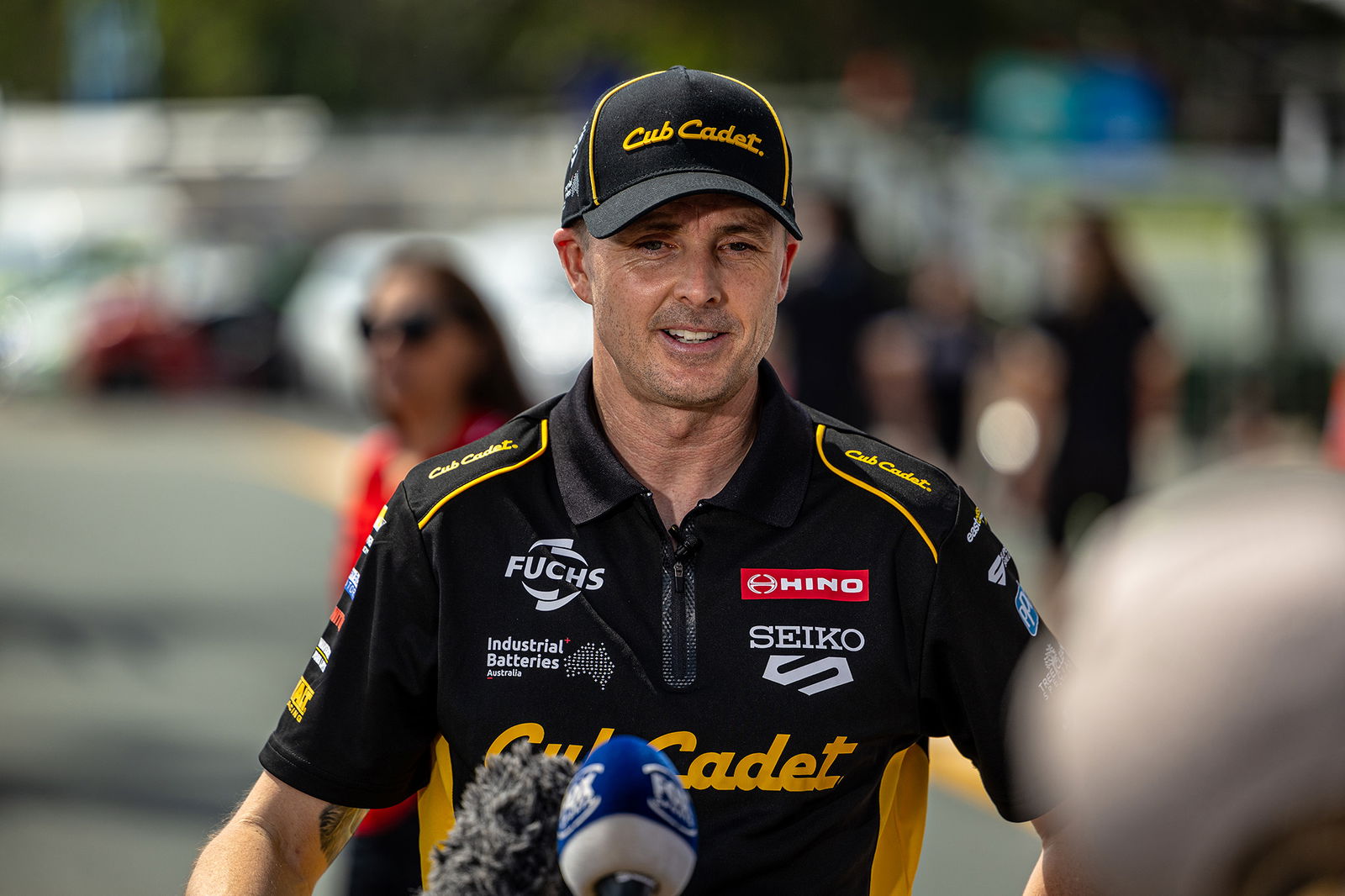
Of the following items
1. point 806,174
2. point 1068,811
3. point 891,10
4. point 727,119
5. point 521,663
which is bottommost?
point 1068,811

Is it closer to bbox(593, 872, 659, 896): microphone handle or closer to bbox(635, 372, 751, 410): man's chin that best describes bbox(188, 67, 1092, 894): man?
bbox(635, 372, 751, 410): man's chin

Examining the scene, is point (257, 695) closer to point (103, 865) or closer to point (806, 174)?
point (103, 865)

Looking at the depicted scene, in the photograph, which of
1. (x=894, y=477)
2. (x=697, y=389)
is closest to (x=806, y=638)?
(x=894, y=477)

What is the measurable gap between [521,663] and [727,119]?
0.83 m

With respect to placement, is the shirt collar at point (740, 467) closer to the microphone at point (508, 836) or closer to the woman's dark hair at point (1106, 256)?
the microphone at point (508, 836)

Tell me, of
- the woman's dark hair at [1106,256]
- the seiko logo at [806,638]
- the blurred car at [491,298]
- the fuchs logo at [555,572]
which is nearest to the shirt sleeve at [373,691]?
the fuchs logo at [555,572]

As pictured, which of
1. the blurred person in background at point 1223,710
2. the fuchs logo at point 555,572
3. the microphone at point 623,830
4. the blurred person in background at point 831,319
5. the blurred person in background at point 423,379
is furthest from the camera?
the blurred person in background at point 831,319

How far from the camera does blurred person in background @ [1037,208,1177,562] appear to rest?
9.12 meters

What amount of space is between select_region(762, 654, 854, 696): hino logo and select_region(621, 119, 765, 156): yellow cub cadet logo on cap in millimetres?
727

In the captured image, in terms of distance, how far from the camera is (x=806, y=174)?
22.0 meters

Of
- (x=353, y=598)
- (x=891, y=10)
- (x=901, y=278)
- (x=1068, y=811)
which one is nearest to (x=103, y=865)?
(x=353, y=598)

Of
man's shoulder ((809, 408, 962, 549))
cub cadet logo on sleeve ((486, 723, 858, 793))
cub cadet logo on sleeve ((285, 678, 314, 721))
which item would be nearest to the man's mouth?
man's shoulder ((809, 408, 962, 549))

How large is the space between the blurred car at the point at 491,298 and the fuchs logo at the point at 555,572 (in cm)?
1270

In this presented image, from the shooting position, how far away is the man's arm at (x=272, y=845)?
2.38 m
